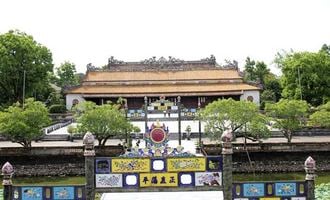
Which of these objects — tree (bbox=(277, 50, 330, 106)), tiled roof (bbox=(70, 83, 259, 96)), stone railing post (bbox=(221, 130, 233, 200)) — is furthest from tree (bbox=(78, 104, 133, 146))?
tree (bbox=(277, 50, 330, 106))

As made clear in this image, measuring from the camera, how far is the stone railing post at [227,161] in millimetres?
12913

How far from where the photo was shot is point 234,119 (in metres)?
24.9

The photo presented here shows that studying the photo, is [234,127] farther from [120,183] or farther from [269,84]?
[269,84]

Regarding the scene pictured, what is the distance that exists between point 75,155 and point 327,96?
2747 centimetres

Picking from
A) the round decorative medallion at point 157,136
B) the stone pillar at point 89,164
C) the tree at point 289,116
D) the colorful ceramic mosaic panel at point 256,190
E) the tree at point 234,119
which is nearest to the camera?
the colorful ceramic mosaic panel at point 256,190

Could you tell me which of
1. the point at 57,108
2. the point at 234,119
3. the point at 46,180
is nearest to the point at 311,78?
the point at 234,119

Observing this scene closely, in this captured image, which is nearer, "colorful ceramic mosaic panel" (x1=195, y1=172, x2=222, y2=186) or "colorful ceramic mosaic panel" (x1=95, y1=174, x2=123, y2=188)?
"colorful ceramic mosaic panel" (x1=95, y1=174, x2=123, y2=188)

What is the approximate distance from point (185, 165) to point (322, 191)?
23.0ft

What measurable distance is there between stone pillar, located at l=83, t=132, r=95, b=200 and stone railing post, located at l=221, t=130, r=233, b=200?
351 cm

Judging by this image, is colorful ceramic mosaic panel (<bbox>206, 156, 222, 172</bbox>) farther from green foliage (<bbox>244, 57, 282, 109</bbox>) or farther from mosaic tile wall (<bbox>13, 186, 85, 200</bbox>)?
green foliage (<bbox>244, 57, 282, 109</bbox>)

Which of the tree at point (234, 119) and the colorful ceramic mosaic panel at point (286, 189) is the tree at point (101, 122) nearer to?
the tree at point (234, 119)

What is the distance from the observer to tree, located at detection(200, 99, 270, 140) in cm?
2489

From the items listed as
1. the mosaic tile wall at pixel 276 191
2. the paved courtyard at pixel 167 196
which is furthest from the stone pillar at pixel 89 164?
the mosaic tile wall at pixel 276 191

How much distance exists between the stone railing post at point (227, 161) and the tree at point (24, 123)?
1449 cm
